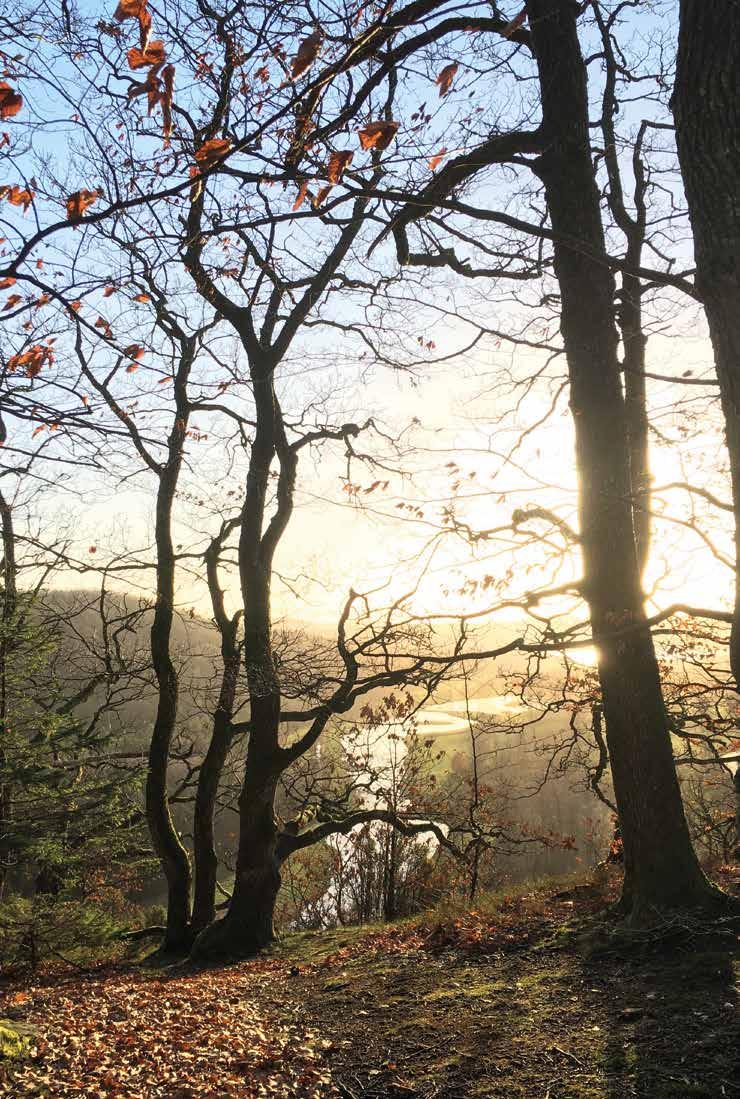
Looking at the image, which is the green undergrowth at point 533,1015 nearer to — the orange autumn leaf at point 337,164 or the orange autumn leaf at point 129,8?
the orange autumn leaf at point 337,164

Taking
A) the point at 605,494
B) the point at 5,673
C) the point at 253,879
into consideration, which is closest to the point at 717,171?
the point at 605,494

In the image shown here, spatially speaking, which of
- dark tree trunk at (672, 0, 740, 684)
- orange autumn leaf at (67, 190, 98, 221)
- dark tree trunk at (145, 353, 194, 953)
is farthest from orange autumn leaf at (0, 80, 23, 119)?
dark tree trunk at (145, 353, 194, 953)

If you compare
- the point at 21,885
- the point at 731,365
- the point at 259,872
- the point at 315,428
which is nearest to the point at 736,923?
the point at 731,365

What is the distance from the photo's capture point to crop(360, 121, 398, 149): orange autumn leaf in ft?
9.89

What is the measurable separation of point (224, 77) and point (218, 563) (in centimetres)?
768

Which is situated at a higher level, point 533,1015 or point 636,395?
point 636,395

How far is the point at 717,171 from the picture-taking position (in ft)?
10.4

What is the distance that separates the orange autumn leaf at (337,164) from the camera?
10.7ft

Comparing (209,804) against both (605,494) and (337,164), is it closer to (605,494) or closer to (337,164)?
(605,494)

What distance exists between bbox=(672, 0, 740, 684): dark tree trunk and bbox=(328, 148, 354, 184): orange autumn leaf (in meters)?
1.54

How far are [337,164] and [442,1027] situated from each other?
468cm

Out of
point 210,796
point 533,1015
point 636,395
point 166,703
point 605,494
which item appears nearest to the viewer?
point 533,1015

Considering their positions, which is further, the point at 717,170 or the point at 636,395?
the point at 636,395

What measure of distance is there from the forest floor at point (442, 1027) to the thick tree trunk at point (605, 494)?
0.82 meters
